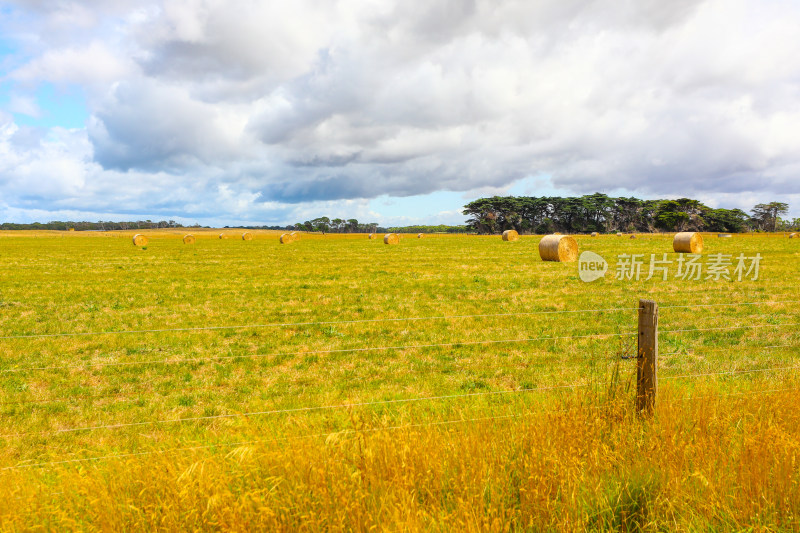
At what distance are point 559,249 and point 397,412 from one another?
974 inches

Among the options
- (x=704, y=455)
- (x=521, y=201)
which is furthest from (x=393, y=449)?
(x=521, y=201)

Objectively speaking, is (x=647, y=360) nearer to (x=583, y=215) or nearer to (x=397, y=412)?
(x=397, y=412)

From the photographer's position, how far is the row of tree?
136250 millimetres

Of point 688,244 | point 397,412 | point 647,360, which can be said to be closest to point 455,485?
point 647,360

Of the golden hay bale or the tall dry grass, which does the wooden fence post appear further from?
the golden hay bale

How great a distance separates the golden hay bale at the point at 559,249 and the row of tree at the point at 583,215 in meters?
113

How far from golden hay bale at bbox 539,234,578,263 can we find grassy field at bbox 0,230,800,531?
10.7 meters

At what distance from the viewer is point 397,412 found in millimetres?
6301

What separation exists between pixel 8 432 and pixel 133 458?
164 inches

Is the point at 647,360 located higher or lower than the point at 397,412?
higher

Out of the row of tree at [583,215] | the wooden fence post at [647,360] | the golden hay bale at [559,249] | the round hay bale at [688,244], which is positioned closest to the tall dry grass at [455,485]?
the wooden fence post at [647,360]

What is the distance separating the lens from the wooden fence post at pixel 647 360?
4.81 meters

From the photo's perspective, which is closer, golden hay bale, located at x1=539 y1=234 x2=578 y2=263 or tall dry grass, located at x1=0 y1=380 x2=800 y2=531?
tall dry grass, located at x1=0 y1=380 x2=800 y2=531

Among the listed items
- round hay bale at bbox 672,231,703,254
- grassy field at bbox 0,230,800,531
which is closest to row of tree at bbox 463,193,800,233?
round hay bale at bbox 672,231,703,254
